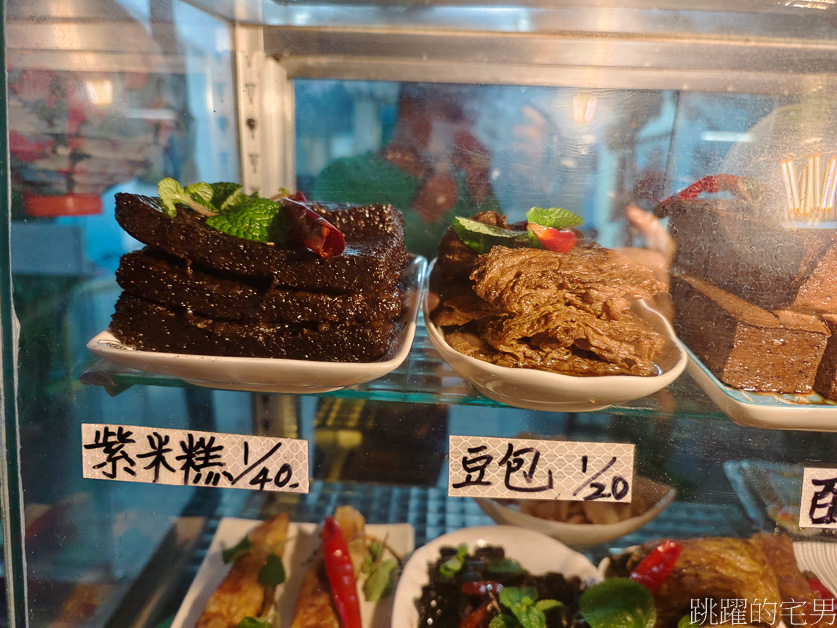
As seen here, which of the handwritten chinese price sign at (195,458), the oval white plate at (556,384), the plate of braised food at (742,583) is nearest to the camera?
the oval white plate at (556,384)

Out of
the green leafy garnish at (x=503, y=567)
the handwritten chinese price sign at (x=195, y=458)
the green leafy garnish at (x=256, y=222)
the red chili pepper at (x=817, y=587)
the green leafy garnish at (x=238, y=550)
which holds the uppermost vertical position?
the green leafy garnish at (x=256, y=222)

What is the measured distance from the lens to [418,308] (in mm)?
1311

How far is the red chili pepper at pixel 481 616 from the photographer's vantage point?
49.5 inches

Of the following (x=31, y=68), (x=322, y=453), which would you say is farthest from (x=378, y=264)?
(x=31, y=68)

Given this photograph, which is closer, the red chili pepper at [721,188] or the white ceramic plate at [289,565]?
the red chili pepper at [721,188]

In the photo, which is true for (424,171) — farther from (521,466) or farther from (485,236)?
(521,466)

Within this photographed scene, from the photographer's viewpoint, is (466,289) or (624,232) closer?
(466,289)

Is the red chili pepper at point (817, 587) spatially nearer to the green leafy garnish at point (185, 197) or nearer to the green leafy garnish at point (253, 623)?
the green leafy garnish at point (253, 623)

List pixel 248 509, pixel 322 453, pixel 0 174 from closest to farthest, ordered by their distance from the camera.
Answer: pixel 0 174
pixel 322 453
pixel 248 509

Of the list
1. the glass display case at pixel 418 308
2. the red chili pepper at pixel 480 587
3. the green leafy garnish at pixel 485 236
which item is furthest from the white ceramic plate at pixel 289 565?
the green leafy garnish at pixel 485 236

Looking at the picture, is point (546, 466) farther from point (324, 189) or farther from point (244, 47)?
point (244, 47)

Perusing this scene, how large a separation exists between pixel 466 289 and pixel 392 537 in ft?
2.13

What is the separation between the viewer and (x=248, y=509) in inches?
57.7

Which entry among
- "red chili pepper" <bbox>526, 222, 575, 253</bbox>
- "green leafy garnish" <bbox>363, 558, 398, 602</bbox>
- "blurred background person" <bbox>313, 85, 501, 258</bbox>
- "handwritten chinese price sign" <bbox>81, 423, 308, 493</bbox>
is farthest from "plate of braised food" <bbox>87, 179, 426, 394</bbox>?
"green leafy garnish" <bbox>363, 558, 398, 602</bbox>
